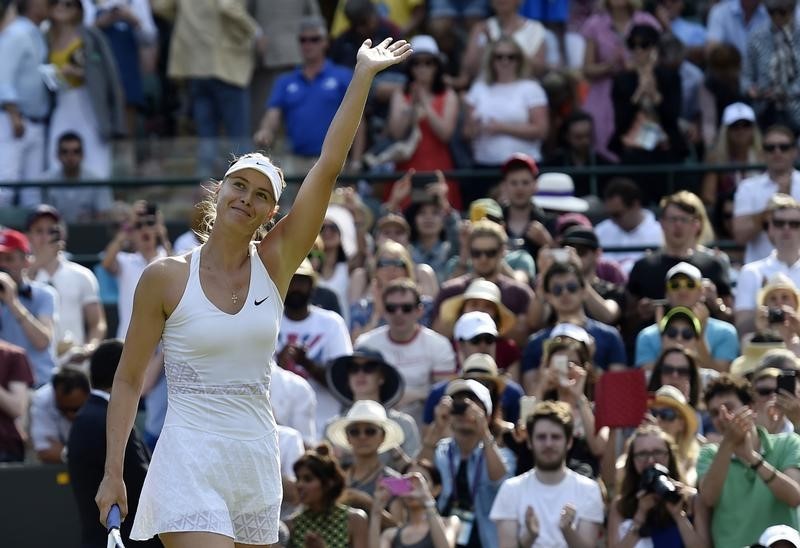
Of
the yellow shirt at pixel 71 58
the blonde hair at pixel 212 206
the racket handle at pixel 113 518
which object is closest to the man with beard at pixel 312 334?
the yellow shirt at pixel 71 58

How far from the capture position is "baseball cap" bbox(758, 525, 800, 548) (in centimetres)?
880

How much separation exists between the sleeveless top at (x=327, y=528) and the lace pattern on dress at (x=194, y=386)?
13.0 feet

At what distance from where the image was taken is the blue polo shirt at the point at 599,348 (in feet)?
36.4

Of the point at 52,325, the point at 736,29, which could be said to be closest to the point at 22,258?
the point at 52,325

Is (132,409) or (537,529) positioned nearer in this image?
(132,409)

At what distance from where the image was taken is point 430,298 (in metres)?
12.4

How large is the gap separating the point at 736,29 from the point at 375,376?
6.25 m

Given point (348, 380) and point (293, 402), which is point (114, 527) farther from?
point (348, 380)

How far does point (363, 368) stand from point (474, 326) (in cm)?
70

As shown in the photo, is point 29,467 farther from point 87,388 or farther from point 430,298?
point 430,298

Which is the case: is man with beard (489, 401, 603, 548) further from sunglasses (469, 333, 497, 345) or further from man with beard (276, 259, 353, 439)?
man with beard (276, 259, 353, 439)

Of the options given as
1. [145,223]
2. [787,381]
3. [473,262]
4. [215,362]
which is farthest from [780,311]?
[215,362]

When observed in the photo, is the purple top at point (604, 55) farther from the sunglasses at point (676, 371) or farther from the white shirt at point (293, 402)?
the white shirt at point (293, 402)

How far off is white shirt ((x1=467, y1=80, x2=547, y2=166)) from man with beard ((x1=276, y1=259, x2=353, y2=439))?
3.22m
